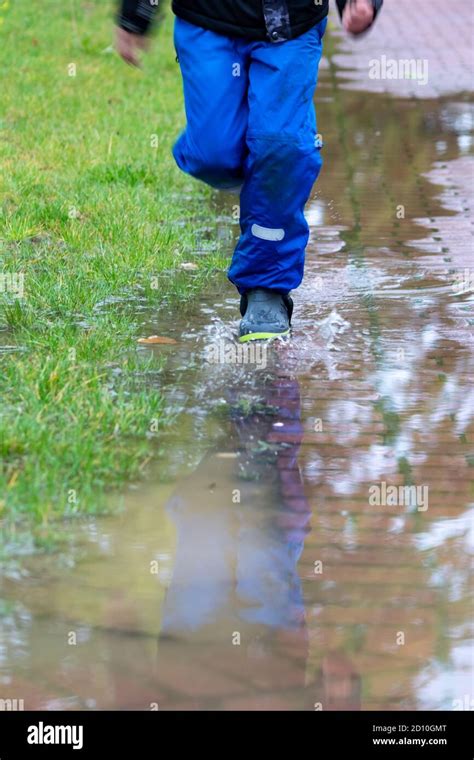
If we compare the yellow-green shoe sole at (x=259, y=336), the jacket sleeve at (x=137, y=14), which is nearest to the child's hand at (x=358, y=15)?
the jacket sleeve at (x=137, y=14)

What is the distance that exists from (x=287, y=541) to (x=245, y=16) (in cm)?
198

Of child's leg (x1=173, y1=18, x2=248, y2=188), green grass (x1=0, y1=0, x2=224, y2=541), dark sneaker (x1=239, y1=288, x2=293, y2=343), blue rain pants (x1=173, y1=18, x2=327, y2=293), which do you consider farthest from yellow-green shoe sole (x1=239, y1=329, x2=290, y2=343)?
child's leg (x1=173, y1=18, x2=248, y2=188)

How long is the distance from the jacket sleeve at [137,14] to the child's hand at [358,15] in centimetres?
62

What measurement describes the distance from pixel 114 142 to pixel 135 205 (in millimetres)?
1407

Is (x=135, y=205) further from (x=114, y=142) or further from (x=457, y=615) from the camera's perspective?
(x=457, y=615)

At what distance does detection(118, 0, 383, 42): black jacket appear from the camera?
4.62m

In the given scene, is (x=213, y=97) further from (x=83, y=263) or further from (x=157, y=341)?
(x=83, y=263)

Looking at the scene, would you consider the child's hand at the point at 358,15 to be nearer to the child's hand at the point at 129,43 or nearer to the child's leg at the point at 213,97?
the child's leg at the point at 213,97

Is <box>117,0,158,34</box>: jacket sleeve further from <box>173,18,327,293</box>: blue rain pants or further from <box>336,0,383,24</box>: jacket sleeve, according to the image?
<box>336,0,383,24</box>: jacket sleeve

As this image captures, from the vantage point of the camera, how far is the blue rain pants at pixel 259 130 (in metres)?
4.70

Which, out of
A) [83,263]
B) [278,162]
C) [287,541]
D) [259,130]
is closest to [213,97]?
[259,130]

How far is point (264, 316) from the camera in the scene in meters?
4.93

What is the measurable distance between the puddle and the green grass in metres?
0.13
